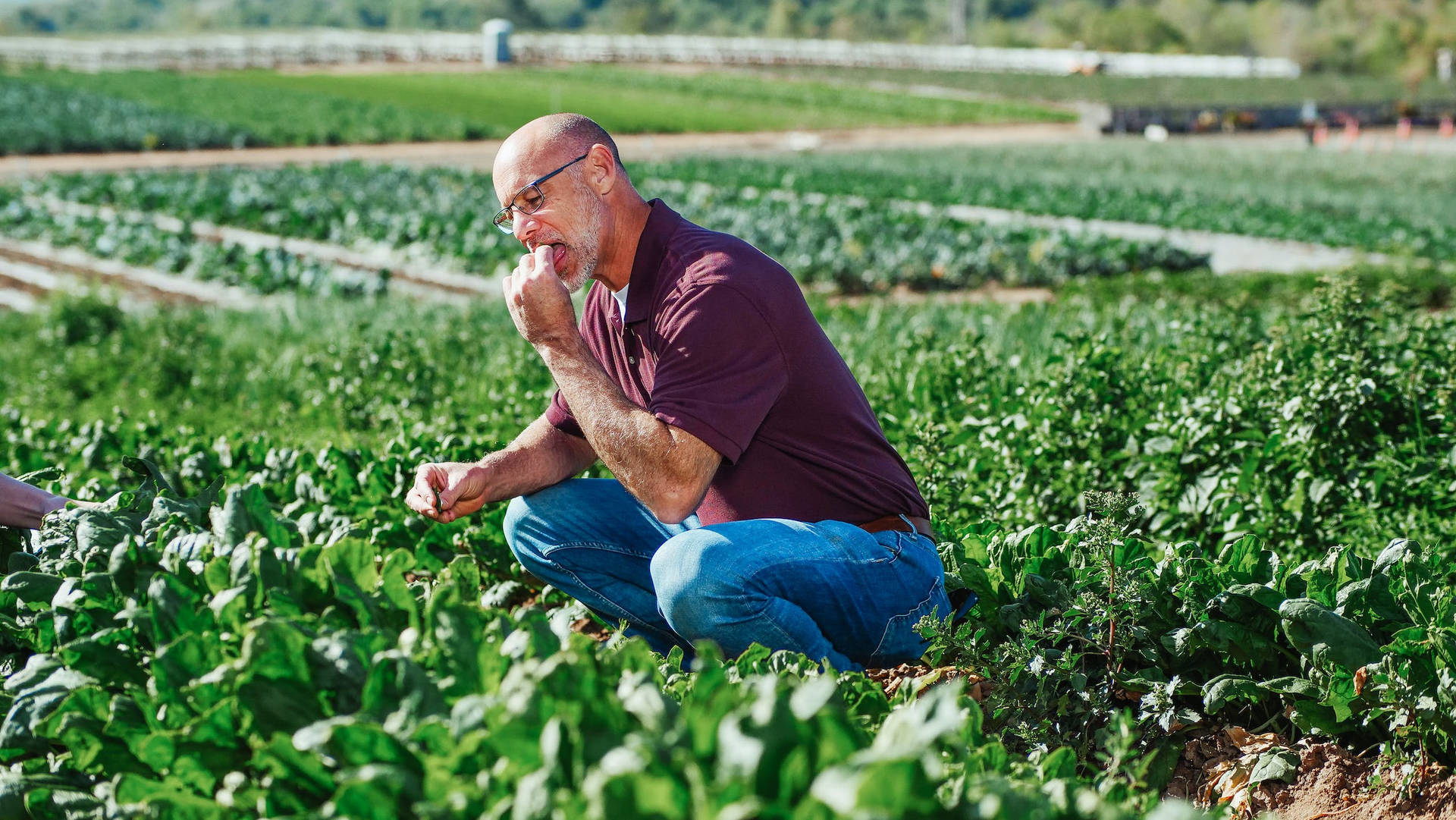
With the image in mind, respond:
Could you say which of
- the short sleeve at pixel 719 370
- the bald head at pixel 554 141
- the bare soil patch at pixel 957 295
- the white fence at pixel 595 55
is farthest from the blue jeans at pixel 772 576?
the white fence at pixel 595 55

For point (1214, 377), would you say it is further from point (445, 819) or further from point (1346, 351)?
point (445, 819)

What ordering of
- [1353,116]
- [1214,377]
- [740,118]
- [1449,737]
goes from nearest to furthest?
[1449,737]
[1214,377]
[740,118]
[1353,116]

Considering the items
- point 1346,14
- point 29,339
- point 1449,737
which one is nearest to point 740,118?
point 29,339

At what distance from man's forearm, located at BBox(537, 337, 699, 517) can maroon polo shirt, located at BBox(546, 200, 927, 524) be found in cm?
6

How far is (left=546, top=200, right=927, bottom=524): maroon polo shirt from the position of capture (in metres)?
3.12

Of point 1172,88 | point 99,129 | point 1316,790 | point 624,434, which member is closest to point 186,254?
point 624,434

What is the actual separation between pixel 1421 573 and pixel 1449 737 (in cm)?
43

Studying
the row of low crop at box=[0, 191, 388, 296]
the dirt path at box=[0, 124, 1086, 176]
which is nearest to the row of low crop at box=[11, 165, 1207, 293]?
the row of low crop at box=[0, 191, 388, 296]

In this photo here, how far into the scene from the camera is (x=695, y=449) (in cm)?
309

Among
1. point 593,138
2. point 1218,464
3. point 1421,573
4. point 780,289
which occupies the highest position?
point 593,138

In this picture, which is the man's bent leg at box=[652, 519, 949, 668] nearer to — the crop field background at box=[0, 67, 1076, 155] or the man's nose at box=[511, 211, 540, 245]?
the man's nose at box=[511, 211, 540, 245]

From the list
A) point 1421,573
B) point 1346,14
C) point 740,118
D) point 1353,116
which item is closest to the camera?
point 1421,573

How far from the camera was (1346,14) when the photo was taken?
107m

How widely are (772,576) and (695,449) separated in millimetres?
350
